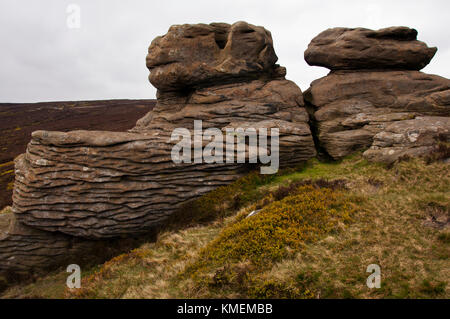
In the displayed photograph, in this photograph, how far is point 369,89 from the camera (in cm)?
2473

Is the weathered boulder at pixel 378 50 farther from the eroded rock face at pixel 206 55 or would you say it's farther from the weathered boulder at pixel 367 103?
the eroded rock face at pixel 206 55

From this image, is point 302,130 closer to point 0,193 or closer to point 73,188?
point 73,188

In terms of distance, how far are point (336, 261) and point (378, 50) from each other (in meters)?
23.9

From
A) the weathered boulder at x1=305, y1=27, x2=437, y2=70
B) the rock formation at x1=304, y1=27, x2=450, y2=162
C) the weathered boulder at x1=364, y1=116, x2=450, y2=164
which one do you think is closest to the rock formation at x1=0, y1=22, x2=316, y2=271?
the rock formation at x1=304, y1=27, x2=450, y2=162

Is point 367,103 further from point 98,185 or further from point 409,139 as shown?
point 98,185

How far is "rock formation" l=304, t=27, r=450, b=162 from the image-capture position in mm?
22562

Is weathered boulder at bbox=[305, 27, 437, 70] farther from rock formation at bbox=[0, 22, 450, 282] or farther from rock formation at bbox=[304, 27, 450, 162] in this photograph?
rock formation at bbox=[0, 22, 450, 282]

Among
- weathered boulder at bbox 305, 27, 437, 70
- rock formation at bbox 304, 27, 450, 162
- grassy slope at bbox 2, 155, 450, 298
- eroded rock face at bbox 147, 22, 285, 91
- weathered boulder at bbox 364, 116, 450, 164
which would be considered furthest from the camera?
weathered boulder at bbox 305, 27, 437, 70

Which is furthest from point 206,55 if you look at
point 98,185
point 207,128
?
point 98,185

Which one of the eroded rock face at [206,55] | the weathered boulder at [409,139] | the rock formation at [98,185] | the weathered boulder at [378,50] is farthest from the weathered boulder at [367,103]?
the eroded rock face at [206,55]

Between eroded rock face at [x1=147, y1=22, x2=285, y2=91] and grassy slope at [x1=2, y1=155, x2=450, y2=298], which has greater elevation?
eroded rock face at [x1=147, y1=22, x2=285, y2=91]

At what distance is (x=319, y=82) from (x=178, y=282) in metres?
24.6

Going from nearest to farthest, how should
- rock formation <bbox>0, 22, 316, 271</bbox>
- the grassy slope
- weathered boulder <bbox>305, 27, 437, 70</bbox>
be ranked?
the grassy slope → rock formation <bbox>0, 22, 316, 271</bbox> → weathered boulder <bbox>305, 27, 437, 70</bbox>

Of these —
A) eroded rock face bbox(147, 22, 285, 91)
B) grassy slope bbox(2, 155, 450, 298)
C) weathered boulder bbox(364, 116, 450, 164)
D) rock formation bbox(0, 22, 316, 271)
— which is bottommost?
grassy slope bbox(2, 155, 450, 298)
